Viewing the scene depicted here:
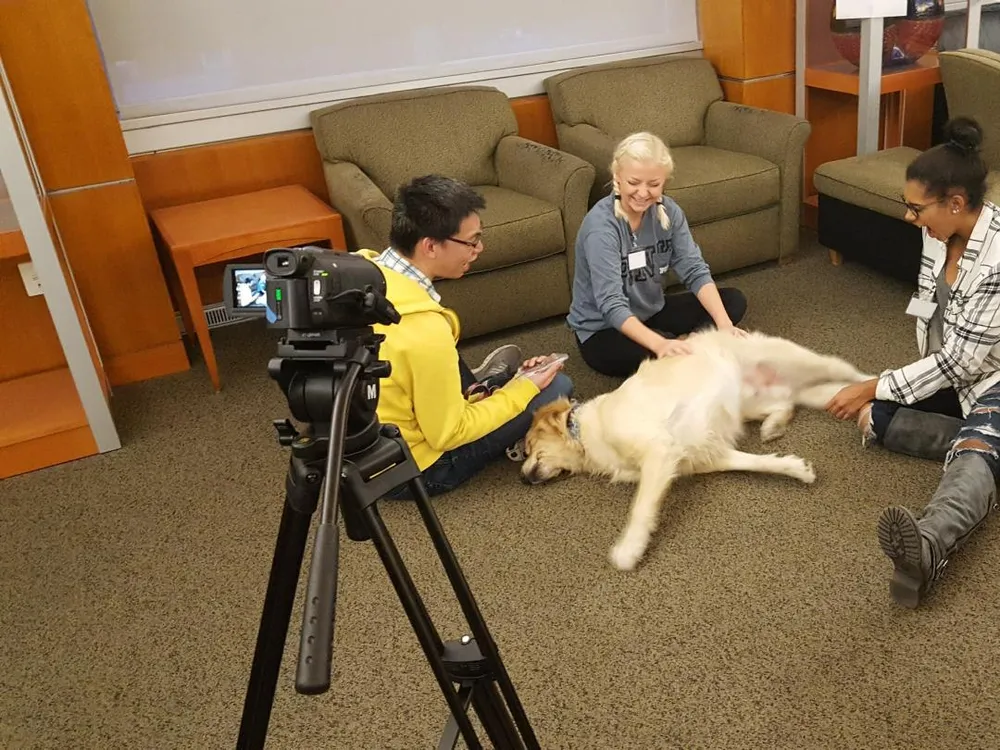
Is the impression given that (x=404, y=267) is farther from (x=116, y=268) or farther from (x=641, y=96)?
(x=641, y=96)

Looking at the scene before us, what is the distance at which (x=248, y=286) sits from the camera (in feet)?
6.98

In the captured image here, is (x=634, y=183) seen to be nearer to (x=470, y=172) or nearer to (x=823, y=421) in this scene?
(x=823, y=421)

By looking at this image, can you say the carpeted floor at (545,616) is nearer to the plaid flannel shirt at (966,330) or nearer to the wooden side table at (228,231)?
the plaid flannel shirt at (966,330)

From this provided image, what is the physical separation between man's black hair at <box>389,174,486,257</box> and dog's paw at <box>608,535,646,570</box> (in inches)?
33.0

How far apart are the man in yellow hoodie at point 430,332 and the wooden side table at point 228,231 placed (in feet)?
3.02

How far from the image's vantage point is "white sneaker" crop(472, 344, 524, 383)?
2646 mm

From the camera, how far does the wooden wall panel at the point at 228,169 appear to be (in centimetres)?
334

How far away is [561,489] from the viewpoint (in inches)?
89.6

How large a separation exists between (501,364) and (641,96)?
1.70m

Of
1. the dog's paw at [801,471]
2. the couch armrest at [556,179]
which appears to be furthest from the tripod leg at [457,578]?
the couch armrest at [556,179]

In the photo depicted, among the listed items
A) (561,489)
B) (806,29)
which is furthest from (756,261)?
(561,489)

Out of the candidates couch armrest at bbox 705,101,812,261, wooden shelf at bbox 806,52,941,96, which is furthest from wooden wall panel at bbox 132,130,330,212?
wooden shelf at bbox 806,52,941,96

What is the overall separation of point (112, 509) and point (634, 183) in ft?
5.91

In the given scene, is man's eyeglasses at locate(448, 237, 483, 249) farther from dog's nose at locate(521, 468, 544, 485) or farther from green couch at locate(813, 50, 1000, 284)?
green couch at locate(813, 50, 1000, 284)
